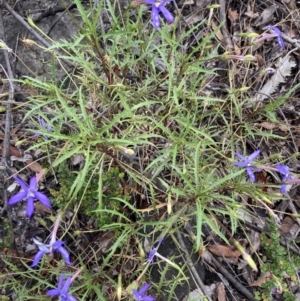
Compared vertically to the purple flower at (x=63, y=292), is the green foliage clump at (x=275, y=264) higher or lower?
lower

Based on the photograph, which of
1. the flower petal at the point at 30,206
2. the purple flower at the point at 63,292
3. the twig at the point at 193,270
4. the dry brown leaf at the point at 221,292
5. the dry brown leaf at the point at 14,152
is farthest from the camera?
the dry brown leaf at the point at 14,152

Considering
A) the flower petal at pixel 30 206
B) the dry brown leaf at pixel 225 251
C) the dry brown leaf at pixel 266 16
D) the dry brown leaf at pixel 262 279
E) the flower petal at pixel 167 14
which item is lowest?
the dry brown leaf at pixel 262 279

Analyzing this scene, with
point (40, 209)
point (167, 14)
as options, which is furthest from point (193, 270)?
point (167, 14)

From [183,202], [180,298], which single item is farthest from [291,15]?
[180,298]

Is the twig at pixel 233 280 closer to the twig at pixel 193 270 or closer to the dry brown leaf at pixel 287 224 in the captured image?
the twig at pixel 193 270

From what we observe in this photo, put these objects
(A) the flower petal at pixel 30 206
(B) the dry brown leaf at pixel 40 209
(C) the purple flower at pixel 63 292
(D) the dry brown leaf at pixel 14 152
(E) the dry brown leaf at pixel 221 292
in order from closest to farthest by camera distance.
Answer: (A) the flower petal at pixel 30 206, (C) the purple flower at pixel 63 292, (E) the dry brown leaf at pixel 221 292, (B) the dry brown leaf at pixel 40 209, (D) the dry brown leaf at pixel 14 152

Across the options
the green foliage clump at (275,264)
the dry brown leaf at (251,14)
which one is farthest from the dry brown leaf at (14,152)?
the dry brown leaf at (251,14)

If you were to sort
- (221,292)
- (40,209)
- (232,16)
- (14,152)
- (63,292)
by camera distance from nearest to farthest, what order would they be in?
1. (63,292)
2. (221,292)
3. (40,209)
4. (14,152)
5. (232,16)

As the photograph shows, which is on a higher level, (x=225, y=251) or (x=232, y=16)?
(x=232, y=16)

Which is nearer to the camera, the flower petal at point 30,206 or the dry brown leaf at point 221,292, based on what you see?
the flower petal at point 30,206

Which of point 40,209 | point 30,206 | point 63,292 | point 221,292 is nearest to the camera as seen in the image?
point 30,206

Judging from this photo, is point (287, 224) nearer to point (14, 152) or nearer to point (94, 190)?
point (94, 190)

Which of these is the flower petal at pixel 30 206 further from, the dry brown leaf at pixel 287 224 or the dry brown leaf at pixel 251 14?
the dry brown leaf at pixel 251 14
